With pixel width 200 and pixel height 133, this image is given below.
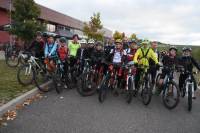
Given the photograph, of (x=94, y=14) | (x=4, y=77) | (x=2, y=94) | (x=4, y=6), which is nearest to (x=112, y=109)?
(x=2, y=94)

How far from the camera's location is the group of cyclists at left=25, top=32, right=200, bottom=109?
8.83 metres

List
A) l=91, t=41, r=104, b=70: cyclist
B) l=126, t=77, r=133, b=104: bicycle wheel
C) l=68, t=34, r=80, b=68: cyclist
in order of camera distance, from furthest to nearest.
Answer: l=68, t=34, r=80, b=68: cyclist
l=91, t=41, r=104, b=70: cyclist
l=126, t=77, r=133, b=104: bicycle wheel

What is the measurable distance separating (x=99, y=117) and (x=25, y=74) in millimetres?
3908

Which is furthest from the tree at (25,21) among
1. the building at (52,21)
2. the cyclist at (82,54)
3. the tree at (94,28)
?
the tree at (94,28)

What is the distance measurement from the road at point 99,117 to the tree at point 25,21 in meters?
15.8

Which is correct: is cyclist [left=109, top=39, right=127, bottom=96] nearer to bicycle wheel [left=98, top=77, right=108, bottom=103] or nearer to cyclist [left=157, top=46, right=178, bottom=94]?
bicycle wheel [left=98, top=77, right=108, bottom=103]

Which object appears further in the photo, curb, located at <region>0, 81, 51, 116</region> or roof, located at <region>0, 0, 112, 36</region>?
roof, located at <region>0, 0, 112, 36</region>

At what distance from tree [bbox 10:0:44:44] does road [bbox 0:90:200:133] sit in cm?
1580

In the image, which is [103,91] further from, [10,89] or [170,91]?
[10,89]

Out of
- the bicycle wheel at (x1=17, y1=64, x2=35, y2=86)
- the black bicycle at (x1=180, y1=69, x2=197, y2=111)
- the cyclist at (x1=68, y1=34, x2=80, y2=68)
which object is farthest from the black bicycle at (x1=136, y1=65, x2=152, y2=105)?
the bicycle wheel at (x1=17, y1=64, x2=35, y2=86)

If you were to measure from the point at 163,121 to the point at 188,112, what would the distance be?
1468mm

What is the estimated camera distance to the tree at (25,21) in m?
23.5

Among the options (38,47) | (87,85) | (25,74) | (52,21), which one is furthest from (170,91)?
(52,21)

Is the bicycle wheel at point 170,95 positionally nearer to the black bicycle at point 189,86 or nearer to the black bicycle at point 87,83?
the black bicycle at point 189,86
